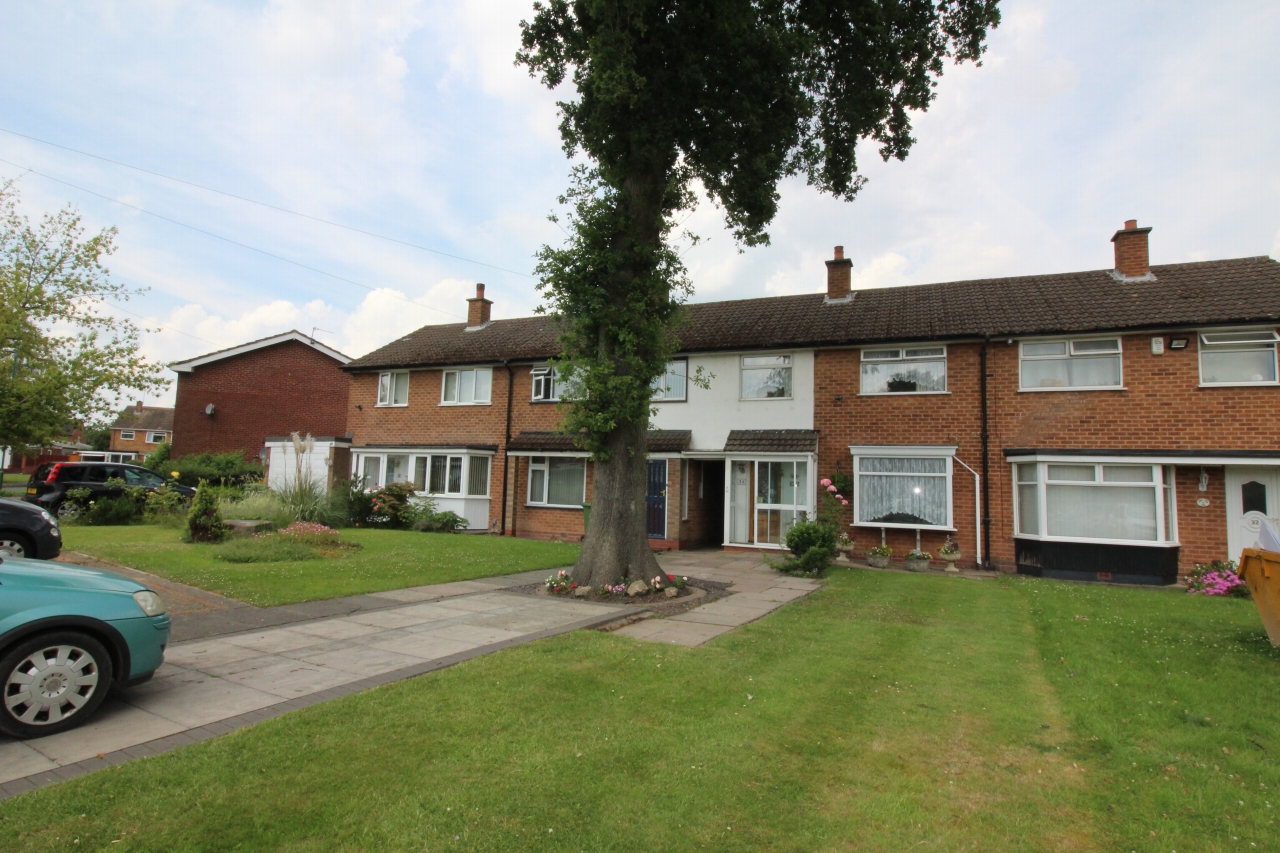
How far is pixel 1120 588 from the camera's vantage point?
41.1 feet

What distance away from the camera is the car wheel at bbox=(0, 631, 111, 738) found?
4211 millimetres

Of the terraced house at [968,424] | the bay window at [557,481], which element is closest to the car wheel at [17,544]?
the terraced house at [968,424]

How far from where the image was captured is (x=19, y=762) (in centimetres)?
393

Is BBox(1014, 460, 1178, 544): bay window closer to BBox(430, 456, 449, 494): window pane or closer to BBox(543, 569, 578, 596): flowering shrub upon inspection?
BBox(543, 569, 578, 596): flowering shrub

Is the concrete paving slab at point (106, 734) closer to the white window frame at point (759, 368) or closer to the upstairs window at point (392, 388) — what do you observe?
the white window frame at point (759, 368)

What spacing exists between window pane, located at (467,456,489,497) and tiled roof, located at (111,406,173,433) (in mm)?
53136

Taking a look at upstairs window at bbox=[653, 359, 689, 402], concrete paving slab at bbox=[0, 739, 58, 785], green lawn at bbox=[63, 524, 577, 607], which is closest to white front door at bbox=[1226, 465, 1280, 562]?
upstairs window at bbox=[653, 359, 689, 402]

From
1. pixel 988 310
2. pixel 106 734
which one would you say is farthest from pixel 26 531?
pixel 988 310

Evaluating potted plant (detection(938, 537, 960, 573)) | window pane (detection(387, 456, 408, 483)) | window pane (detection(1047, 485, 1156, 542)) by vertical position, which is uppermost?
window pane (detection(387, 456, 408, 483))

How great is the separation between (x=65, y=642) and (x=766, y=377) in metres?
14.7

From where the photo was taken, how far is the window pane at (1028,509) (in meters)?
14.4

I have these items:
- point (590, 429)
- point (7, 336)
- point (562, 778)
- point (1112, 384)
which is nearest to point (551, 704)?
point (562, 778)

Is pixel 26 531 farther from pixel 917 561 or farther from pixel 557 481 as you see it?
pixel 917 561

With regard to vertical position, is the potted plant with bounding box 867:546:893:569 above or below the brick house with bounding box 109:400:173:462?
below
